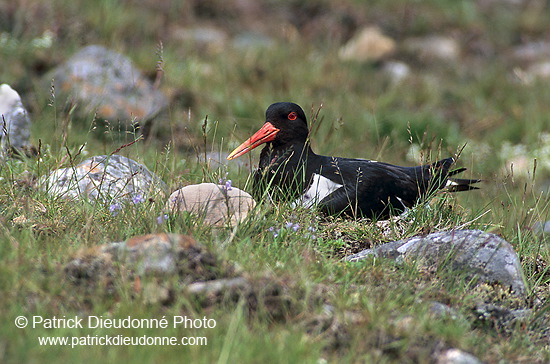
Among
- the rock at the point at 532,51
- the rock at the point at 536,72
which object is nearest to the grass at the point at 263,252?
Result: the rock at the point at 536,72

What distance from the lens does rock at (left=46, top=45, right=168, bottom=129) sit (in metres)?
8.16

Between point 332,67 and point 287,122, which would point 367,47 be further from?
point 287,122

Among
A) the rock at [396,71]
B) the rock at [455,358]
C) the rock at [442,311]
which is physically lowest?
the rock at [455,358]

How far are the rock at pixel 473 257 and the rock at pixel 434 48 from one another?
8441mm

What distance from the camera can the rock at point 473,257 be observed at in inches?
166

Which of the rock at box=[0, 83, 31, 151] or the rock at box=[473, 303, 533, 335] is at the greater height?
the rock at box=[0, 83, 31, 151]

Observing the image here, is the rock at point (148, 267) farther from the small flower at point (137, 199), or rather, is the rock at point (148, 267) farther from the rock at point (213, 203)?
the small flower at point (137, 199)

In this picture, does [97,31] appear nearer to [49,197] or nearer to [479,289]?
[49,197]

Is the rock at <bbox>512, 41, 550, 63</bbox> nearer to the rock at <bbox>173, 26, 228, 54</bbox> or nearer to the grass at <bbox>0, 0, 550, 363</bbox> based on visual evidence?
the grass at <bbox>0, 0, 550, 363</bbox>

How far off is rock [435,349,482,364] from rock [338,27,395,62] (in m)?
Answer: 8.60

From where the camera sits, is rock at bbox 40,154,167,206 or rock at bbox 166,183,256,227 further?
rock at bbox 40,154,167,206

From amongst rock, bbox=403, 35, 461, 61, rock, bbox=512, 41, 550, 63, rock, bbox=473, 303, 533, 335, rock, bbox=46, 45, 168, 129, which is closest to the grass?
rock, bbox=473, 303, 533, 335

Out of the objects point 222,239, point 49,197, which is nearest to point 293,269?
point 222,239

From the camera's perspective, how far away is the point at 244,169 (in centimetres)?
595
